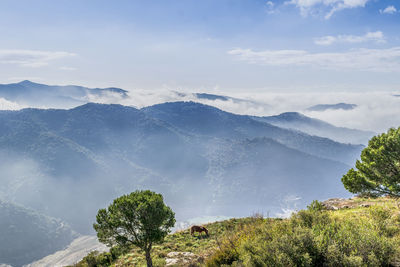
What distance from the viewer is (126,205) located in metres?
19.5

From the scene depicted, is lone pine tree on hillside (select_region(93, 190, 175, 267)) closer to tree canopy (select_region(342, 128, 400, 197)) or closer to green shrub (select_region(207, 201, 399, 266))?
green shrub (select_region(207, 201, 399, 266))

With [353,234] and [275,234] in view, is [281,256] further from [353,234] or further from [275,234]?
[353,234]

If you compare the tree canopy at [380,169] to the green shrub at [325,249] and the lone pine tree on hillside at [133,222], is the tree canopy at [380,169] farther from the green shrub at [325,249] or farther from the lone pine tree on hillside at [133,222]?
the lone pine tree on hillside at [133,222]

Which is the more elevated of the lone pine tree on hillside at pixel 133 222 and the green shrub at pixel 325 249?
the lone pine tree on hillside at pixel 133 222

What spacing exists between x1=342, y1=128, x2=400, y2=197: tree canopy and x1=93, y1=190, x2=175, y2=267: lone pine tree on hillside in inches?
783

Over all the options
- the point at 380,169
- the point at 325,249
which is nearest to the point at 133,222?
the point at 325,249

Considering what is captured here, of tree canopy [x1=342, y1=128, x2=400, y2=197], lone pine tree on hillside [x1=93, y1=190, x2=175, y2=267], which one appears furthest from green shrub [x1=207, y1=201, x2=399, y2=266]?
tree canopy [x1=342, y1=128, x2=400, y2=197]

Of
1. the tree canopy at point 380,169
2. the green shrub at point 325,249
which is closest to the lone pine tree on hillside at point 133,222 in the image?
the green shrub at point 325,249

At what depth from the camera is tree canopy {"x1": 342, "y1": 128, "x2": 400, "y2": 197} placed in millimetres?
20828

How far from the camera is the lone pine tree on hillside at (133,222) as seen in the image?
63.4 ft

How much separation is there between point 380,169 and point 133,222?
74.3ft

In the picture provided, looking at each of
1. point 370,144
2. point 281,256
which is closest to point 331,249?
point 281,256

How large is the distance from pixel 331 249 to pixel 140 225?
1475 cm

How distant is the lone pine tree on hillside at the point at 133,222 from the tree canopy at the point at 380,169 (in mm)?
19897
